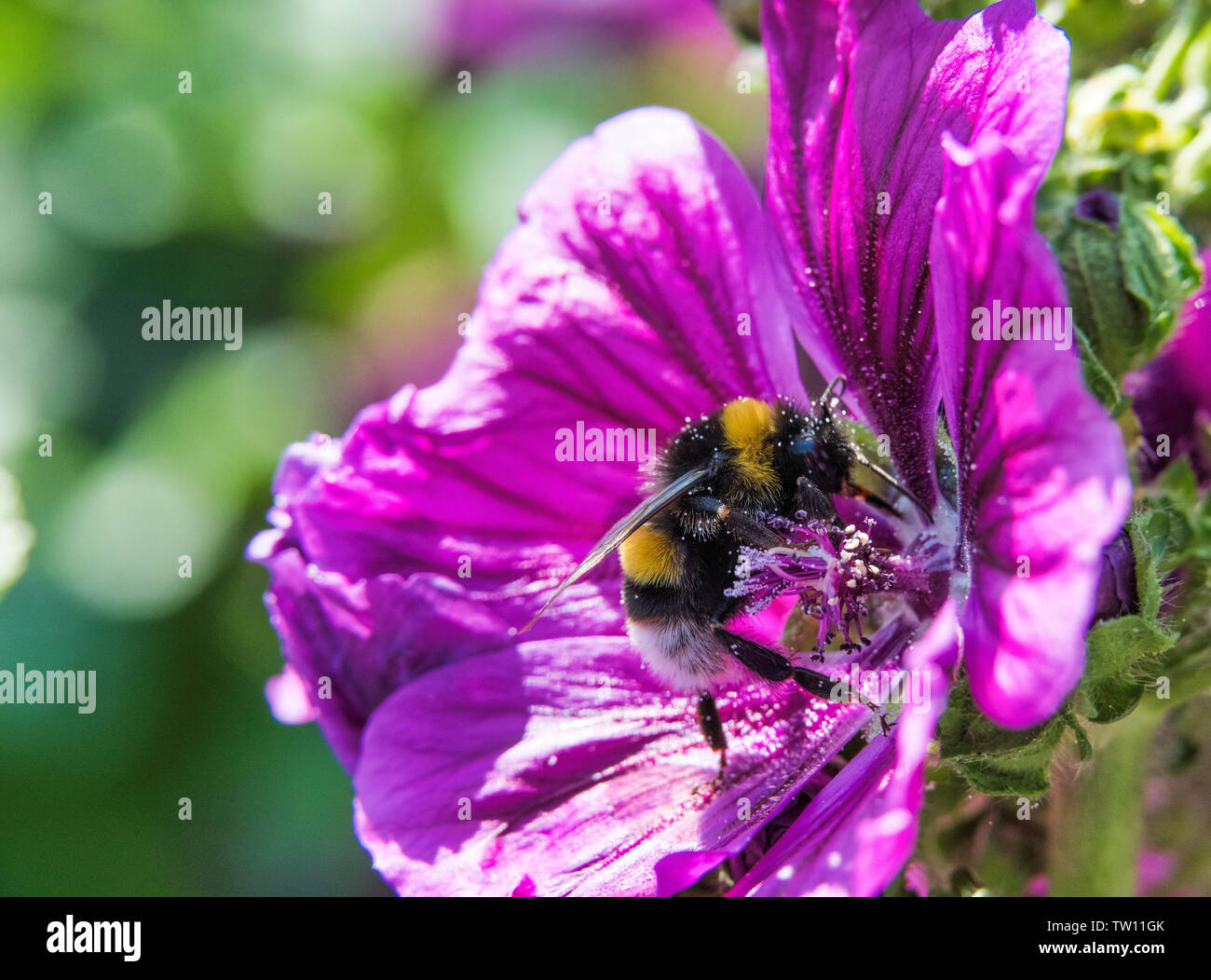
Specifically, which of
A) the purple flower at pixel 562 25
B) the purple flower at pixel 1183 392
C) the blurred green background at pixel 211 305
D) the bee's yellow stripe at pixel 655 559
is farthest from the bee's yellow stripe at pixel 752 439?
the purple flower at pixel 562 25

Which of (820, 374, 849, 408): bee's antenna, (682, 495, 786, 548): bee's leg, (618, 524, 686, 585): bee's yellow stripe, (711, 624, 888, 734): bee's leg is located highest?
(820, 374, 849, 408): bee's antenna

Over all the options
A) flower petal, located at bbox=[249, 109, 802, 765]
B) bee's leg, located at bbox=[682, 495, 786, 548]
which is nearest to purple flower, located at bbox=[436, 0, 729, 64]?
flower petal, located at bbox=[249, 109, 802, 765]

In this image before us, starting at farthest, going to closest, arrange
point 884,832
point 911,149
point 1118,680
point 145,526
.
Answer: point 145,526, point 911,149, point 1118,680, point 884,832

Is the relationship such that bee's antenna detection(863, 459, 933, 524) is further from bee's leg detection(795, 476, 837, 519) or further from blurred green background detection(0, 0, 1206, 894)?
blurred green background detection(0, 0, 1206, 894)

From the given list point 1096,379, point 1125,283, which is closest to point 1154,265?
point 1125,283

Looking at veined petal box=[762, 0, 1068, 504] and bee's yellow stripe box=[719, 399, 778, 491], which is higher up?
veined petal box=[762, 0, 1068, 504]

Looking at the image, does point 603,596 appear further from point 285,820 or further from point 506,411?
point 285,820

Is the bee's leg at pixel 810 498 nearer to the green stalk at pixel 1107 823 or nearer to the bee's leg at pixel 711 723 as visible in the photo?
the bee's leg at pixel 711 723

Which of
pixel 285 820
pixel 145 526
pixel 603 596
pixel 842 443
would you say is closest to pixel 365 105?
pixel 145 526
